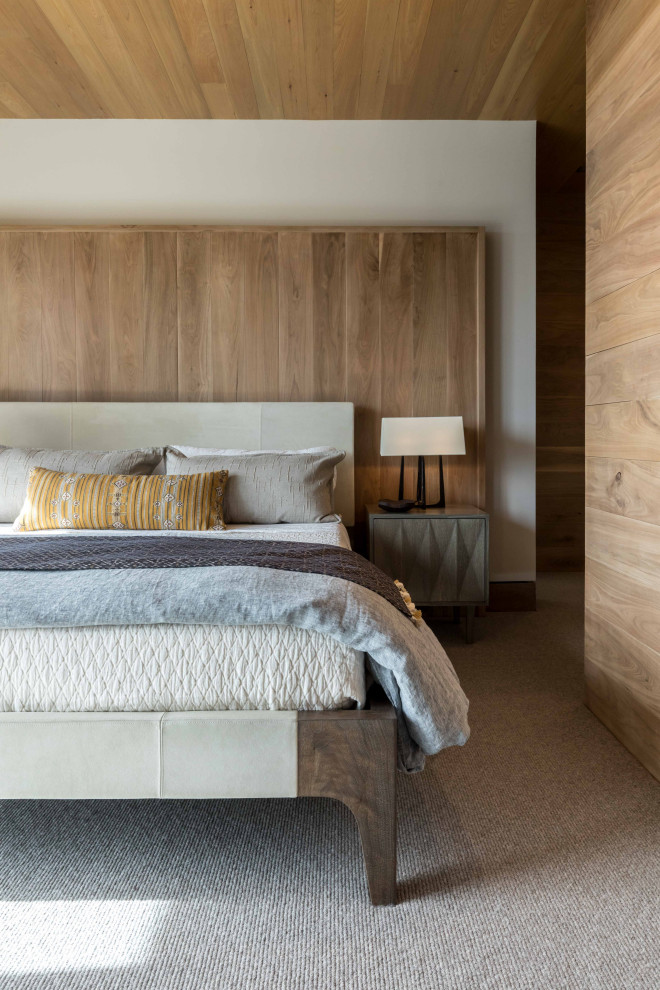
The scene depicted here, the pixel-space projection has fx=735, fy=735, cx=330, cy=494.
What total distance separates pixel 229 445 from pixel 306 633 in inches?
91.1

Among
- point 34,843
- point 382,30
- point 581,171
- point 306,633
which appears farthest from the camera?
point 581,171

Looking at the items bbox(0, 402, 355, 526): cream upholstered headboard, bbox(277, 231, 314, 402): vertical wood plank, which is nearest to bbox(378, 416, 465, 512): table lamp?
bbox(0, 402, 355, 526): cream upholstered headboard

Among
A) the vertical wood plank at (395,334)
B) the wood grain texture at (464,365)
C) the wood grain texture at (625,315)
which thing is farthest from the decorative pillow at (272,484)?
the wood grain texture at (625,315)

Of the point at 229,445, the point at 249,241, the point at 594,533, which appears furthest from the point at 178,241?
the point at 594,533

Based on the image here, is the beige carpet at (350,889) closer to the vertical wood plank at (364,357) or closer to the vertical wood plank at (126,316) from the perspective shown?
the vertical wood plank at (364,357)

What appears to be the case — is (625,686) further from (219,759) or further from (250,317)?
(250,317)

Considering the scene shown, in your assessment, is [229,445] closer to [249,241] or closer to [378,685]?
[249,241]

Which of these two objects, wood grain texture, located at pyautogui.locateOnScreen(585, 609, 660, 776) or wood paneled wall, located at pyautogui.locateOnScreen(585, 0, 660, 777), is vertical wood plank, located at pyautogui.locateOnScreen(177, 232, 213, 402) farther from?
wood grain texture, located at pyautogui.locateOnScreen(585, 609, 660, 776)

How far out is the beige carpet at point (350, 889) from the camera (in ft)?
4.46

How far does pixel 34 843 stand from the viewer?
5.87ft

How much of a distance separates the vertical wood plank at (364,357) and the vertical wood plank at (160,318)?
36.2 inches

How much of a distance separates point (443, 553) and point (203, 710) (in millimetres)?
2060

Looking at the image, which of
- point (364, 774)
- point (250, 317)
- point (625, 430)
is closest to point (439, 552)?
point (625, 430)

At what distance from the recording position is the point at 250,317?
3877mm
